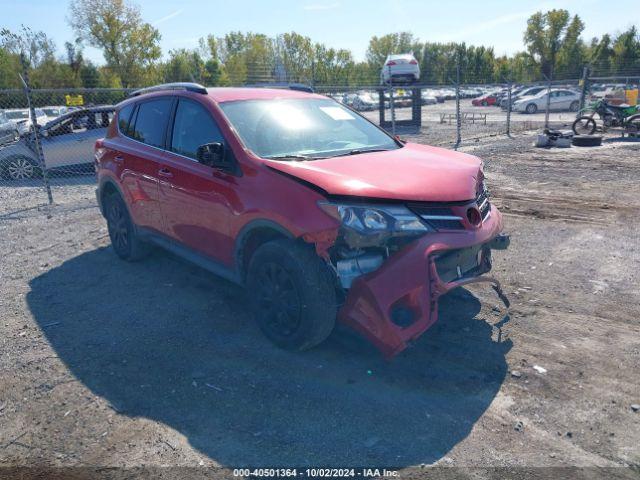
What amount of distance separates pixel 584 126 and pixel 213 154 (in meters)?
17.3

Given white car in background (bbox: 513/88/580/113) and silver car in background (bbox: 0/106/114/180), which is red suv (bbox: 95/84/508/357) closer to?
silver car in background (bbox: 0/106/114/180)

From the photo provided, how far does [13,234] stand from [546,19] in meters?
72.3

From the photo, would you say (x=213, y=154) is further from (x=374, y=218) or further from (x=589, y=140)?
(x=589, y=140)

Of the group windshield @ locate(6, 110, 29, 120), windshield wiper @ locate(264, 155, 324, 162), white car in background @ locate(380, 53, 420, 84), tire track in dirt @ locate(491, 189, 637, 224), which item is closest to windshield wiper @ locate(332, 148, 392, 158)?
windshield wiper @ locate(264, 155, 324, 162)

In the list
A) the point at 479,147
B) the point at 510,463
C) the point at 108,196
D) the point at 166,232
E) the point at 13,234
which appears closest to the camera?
the point at 510,463

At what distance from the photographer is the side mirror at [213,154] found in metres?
4.07

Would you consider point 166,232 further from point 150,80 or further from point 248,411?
point 150,80

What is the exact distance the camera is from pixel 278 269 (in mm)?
3824

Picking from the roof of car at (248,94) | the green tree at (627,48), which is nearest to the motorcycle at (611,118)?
the roof of car at (248,94)

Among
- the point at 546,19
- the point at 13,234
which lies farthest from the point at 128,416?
the point at 546,19

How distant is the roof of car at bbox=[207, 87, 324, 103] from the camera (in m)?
4.68

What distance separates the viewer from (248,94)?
4.86 m

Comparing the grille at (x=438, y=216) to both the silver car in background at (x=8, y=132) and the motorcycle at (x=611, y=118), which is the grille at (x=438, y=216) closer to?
the silver car in background at (x=8, y=132)

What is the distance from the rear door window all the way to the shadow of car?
153cm
